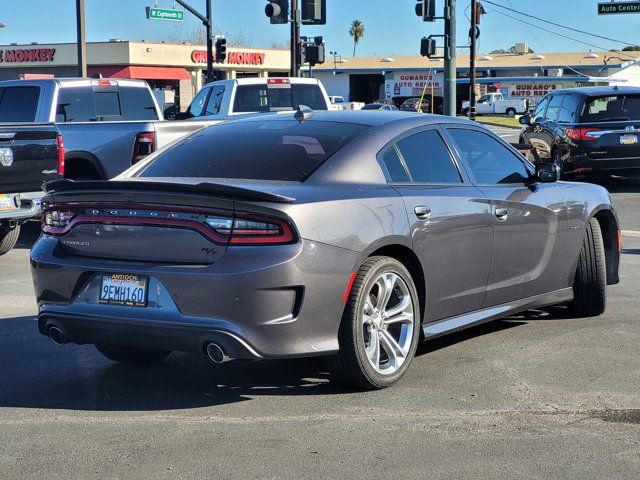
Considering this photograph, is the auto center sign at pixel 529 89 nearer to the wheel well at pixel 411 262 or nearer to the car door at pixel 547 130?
the car door at pixel 547 130

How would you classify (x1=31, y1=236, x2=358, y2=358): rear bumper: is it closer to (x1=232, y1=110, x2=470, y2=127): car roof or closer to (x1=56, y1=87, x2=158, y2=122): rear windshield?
(x1=232, y1=110, x2=470, y2=127): car roof

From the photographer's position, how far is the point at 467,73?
260 ft

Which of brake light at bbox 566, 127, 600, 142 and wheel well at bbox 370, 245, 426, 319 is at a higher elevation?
brake light at bbox 566, 127, 600, 142

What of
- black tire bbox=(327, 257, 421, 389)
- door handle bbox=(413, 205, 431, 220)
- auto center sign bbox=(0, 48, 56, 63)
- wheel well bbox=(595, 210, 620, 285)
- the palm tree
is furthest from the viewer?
the palm tree

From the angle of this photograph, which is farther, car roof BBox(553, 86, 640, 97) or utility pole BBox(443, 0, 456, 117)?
utility pole BBox(443, 0, 456, 117)

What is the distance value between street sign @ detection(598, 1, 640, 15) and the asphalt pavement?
3492cm

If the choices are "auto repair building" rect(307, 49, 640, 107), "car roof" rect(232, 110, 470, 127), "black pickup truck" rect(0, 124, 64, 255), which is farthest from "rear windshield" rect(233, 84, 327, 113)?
"auto repair building" rect(307, 49, 640, 107)

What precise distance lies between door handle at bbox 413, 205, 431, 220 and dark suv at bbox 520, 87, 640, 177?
12289 mm

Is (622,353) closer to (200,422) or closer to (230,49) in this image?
(200,422)

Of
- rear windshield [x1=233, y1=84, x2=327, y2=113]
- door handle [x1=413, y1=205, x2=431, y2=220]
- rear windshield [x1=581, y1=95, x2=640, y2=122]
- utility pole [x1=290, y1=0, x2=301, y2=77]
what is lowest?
door handle [x1=413, y1=205, x2=431, y2=220]

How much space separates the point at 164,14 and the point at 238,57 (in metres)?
→ 30.2

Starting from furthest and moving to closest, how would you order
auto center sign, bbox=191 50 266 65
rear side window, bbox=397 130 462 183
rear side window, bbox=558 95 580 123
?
auto center sign, bbox=191 50 266 65 → rear side window, bbox=558 95 580 123 → rear side window, bbox=397 130 462 183

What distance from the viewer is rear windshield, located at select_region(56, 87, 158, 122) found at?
46.4 ft

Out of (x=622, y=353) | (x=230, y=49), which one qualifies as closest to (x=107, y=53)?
(x=230, y=49)
